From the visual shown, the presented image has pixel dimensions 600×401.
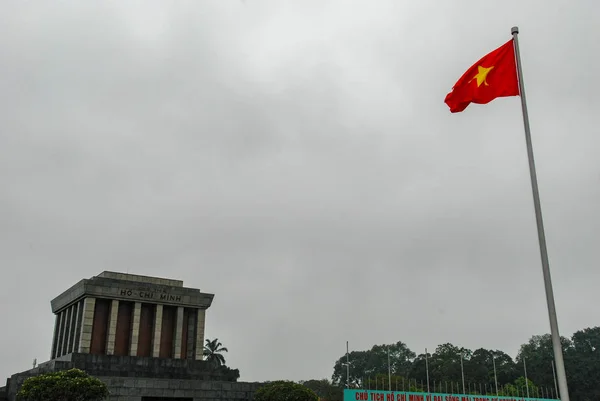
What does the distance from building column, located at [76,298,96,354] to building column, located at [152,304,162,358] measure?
10.8 ft

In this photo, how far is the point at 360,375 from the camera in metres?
102

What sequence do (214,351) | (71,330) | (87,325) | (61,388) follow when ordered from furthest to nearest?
(214,351), (71,330), (87,325), (61,388)

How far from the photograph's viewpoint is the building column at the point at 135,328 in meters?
30.4

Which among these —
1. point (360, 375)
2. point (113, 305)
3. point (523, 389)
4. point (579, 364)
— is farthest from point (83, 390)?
point (360, 375)

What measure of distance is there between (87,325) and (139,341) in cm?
302

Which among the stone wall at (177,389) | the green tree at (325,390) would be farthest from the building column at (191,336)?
the green tree at (325,390)

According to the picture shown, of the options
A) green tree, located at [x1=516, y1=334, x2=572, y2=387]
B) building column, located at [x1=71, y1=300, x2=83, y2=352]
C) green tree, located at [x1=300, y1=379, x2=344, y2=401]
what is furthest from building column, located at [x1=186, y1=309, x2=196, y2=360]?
green tree, located at [x1=516, y1=334, x2=572, y2=387]

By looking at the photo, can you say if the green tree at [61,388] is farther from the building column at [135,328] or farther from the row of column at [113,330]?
the building column at [135,328]

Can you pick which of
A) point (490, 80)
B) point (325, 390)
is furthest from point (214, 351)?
point (490, 80)

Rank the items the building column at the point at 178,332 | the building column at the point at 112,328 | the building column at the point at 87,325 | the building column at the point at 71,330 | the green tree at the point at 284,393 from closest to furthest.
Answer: the green tree at the point at 284,393, the building column at the point at 87,325, the building column at the point at 112,328, the building column at the point at 71,330, the building column at the point at 178,332

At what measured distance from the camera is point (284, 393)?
87.9 ft

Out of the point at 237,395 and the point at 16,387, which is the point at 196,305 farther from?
the point at 16,387

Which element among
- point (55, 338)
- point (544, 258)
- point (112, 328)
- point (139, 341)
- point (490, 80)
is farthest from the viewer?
point (55, 338)

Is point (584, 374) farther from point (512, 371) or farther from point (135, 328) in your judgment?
point (135, 328)
